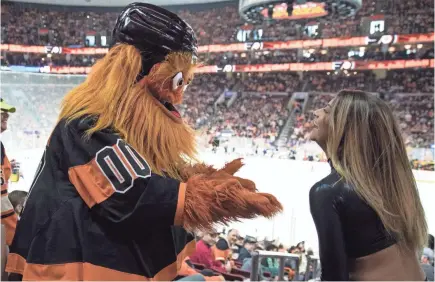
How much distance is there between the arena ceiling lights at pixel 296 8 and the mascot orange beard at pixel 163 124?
5.97 meters

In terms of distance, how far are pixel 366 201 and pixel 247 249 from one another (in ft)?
6.95

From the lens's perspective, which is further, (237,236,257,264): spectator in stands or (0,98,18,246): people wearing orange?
(237,236,257,264): spectator in stands

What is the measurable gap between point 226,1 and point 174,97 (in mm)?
9645

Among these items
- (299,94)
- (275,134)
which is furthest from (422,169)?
(299,94)

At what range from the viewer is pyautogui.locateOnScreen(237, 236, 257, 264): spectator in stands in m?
2.54

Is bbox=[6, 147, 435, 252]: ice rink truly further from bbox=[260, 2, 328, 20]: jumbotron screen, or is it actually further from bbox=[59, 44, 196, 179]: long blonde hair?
bbox=[260, 2, 328, 20]: jumbotron screen

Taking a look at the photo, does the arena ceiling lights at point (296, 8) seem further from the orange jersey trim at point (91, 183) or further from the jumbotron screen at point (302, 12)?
the orange jersey trim at point (91, 183)

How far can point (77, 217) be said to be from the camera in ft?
1.84

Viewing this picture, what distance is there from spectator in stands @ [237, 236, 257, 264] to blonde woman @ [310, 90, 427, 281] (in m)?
1.87

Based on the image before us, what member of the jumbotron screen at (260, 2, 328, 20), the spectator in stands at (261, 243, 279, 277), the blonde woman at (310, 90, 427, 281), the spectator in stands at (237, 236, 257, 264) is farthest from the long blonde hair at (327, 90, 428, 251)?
the jumbotron screen at (260, 2, 328, 20)

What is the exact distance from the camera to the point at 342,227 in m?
0.66

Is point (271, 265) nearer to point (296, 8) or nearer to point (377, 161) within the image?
point (377, 161)

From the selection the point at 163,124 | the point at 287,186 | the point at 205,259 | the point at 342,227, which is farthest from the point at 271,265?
the point at 287,186

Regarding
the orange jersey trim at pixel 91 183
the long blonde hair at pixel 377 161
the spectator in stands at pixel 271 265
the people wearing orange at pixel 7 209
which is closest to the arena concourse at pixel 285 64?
the spectator in stands at pixel 271 265
